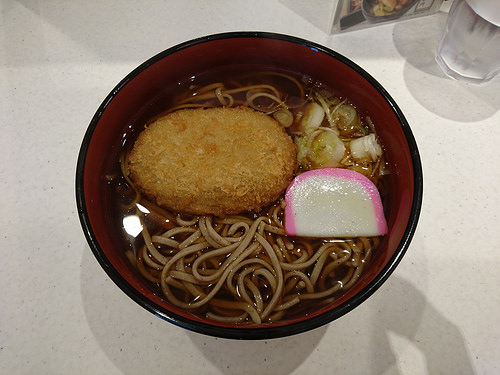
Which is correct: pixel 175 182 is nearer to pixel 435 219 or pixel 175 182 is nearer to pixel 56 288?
pixel 56 288

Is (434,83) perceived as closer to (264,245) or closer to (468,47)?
(468,47)

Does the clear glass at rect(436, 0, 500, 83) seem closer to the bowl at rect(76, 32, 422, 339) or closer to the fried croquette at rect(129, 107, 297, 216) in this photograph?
the bowl at rect(76, 32, 422, 339)

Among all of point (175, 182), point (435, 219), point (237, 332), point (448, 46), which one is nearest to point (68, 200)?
point (175, 182)

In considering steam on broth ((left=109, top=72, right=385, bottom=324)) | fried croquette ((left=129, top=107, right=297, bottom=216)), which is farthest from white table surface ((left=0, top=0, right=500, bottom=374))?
fried croquette ((left=129, top=107, right=297, bottom=216))

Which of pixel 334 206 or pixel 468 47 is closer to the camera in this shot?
pixel 334 206

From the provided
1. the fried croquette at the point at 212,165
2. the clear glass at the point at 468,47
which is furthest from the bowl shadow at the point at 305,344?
the clear glass at the point at 468,47

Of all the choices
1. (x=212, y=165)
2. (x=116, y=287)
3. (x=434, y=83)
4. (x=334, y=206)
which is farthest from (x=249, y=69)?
(x=116, y=287)
